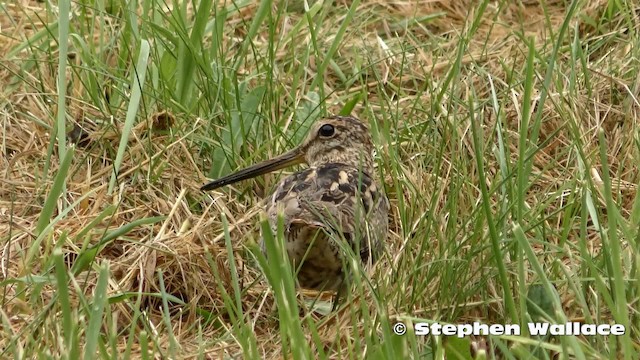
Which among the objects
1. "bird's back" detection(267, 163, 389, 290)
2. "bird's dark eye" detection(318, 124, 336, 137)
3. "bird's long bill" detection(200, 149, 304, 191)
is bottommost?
"bird's back" detection(267, 163, 389, 290)

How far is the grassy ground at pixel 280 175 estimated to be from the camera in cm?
363

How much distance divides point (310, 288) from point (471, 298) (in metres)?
0.75

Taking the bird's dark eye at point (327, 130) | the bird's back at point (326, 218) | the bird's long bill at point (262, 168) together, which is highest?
the bird's dark eye at point (327, 130)

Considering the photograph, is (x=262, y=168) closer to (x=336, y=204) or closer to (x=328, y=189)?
(x=328, y=189)

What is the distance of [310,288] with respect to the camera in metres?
4.31

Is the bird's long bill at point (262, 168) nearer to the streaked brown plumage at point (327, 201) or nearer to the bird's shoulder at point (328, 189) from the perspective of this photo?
the streaked brown plumage at point (327, 201)

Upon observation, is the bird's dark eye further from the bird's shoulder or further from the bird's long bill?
the bird's shoulder

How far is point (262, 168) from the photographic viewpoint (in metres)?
4.66

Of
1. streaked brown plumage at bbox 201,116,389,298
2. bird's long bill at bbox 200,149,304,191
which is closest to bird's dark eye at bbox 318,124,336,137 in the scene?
streaked brown plumage at bbox 201,116,389,298

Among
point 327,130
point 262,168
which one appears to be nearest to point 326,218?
point 262,168

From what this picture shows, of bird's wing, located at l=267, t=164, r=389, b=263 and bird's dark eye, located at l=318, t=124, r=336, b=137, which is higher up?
bird's dark eye, located at l=318, t=124, r=336, b=137

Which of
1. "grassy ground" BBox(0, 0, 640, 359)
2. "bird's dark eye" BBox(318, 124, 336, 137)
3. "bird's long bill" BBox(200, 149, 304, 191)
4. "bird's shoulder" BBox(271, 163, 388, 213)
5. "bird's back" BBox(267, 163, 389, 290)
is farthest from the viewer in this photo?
"bird's dark eye" BBox(318, 124, 336, 137)

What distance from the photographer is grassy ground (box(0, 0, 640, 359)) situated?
3.63 metres

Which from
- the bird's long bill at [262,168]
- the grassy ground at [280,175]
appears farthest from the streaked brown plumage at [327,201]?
the grassy ground at [280,175]
